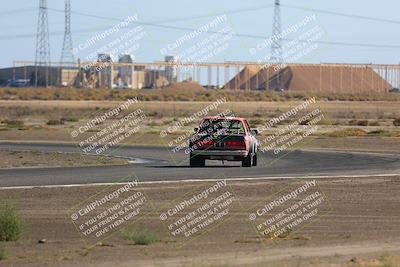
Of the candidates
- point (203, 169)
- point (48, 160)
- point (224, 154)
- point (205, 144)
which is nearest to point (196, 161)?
point (205, 144)

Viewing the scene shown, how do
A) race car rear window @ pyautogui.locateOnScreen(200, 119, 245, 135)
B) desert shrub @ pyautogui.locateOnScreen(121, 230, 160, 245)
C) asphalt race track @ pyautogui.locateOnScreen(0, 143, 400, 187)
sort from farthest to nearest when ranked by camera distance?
race car rear window @ pyautogui.locateOnScreen(200, 119, 245, 135)
asphalt race track @ pyautogui.locateOnScreen(0, 143, 400, 187)
desert shrub @ pyautogui.locateOnScreen(121, 230, 160, 245)

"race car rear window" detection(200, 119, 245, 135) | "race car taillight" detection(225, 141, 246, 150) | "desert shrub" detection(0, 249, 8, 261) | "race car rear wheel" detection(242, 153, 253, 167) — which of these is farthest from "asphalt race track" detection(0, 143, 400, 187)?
"desert shrub" detection(0, 249, 8, 261)

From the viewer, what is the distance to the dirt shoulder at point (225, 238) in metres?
15.0

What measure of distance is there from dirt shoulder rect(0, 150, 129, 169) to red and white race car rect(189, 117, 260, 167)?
4.09m

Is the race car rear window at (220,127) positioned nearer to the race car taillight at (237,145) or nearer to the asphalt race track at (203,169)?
the race car taillight at (237,145)

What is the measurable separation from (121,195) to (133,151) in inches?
816

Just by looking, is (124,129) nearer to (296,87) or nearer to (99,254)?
(99,254)

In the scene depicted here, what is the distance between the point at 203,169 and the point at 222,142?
39.9 inches

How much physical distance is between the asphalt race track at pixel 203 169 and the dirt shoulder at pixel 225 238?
348 cm

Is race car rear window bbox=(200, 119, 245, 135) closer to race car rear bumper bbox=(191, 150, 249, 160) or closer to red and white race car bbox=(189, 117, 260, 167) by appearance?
red and white race car bbox=(189, 117, 260, 167)

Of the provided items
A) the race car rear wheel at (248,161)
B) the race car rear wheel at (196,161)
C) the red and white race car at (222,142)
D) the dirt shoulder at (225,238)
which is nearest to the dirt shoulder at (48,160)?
the race car rear wheel at (196,161)

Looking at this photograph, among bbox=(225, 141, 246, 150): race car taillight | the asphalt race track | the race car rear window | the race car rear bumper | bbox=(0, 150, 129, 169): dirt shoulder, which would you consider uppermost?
the race car rear window

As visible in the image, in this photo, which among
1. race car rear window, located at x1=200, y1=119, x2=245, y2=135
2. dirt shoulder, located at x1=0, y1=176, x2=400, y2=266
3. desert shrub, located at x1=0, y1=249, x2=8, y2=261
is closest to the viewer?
dirt shoulder, located at x1=0, y1=176, x2=400, y2=266

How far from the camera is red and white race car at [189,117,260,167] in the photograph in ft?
108
